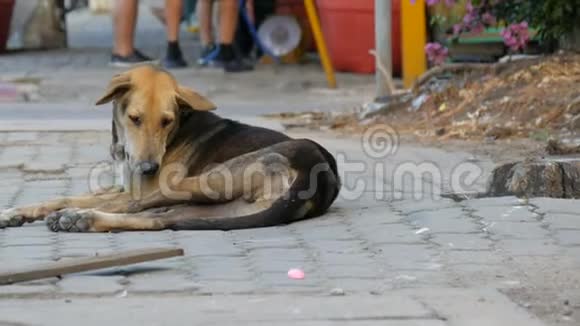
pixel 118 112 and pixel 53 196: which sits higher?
pixel 118 112

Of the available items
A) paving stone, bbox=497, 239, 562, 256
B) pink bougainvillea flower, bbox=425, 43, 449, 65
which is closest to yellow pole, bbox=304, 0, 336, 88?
pink bougainvillea flower, bbox=425, 43, 449, 65

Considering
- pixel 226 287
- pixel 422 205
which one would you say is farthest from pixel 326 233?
pixel 226 287

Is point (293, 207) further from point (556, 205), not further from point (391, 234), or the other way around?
point (556, 205)

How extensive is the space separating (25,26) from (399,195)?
9305 millimetres

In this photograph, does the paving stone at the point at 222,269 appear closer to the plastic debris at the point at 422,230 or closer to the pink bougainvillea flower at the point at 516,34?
the plastic debris at the point at 422,230

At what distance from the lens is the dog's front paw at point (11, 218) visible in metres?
6.22

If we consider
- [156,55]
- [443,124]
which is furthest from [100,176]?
[156,55]

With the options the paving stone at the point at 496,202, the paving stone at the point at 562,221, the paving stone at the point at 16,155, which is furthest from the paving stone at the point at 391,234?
the paving stone at the point at 16,155

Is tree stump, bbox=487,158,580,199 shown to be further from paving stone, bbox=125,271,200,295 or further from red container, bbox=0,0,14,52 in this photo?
red container, bbox=0,0,14,52

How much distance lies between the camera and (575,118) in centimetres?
868

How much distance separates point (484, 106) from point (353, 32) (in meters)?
3.42

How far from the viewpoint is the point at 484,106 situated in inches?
374

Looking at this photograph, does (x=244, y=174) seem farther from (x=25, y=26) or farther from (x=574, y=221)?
(x=25, y=26)

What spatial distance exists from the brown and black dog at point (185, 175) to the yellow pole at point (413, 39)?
5.33m
